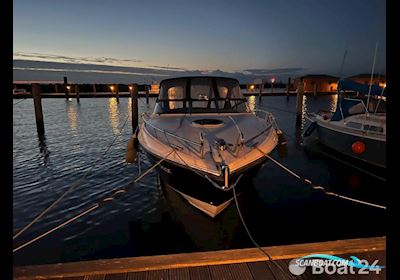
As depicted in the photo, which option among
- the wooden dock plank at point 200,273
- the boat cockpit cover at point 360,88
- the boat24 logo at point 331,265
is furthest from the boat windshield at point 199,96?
the boat cockpit cover at point 360,88

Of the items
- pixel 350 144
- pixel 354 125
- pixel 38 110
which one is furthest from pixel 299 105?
pixel 38 110

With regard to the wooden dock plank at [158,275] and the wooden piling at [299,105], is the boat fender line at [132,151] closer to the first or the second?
the wooden dock plank at [158,275]

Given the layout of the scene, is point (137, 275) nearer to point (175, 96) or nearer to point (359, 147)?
point (175, 96)

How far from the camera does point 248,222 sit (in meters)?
6.21

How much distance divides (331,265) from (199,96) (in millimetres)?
5699

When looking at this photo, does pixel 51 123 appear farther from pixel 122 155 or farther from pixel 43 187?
pixel 43 187

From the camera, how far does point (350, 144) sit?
1009 centimetres

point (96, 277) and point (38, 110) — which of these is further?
point (38, 110)

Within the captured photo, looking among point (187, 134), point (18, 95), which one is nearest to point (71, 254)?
point (187, 134)

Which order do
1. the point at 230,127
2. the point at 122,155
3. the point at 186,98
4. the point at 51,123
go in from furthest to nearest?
the point at 51,123
the point at 122,155
the point at 186,98
the point at 230,127

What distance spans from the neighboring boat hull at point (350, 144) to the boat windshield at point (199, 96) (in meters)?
4.62

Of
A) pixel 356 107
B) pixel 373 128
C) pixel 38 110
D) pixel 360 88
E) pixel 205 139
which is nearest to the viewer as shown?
pixel 205 139

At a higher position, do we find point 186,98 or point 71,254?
point 186,98
